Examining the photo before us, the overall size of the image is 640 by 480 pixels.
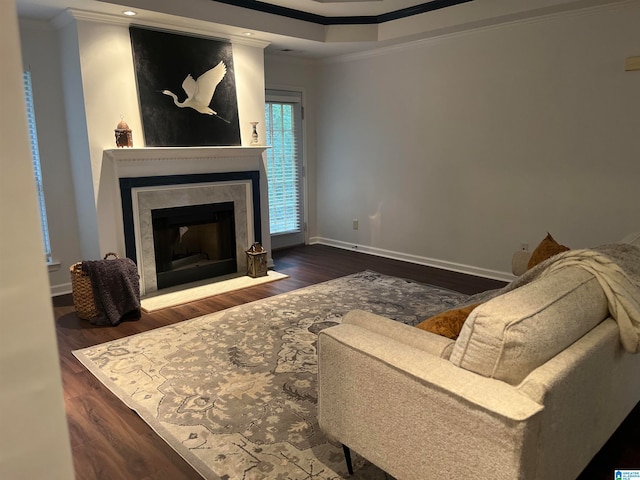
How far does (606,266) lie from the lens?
71.2 inches

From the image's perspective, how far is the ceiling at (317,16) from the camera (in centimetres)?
385

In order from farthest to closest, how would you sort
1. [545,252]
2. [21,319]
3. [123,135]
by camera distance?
1. [123,135]
2. [545,252]
3. [21,319]

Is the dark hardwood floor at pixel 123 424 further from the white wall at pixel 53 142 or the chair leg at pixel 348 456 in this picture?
the chair leg at pixel 348 456

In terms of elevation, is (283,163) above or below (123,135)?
below

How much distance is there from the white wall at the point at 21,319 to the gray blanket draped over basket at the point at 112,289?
350 cm

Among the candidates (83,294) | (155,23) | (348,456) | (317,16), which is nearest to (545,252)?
(348,456)

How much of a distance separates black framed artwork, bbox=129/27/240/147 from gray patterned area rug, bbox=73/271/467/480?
178cm

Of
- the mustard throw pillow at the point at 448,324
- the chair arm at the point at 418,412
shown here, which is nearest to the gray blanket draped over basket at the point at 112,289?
the chair arm at the point at 418,412

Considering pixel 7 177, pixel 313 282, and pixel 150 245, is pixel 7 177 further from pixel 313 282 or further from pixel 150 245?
pixel 313 282

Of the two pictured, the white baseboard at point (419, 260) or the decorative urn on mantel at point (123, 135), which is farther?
the white baseboard at point (419, 260)

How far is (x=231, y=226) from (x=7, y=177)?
462 cm

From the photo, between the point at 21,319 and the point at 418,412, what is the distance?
131cm

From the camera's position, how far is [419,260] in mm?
5566

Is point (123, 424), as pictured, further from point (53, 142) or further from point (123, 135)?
point (53, 142)
